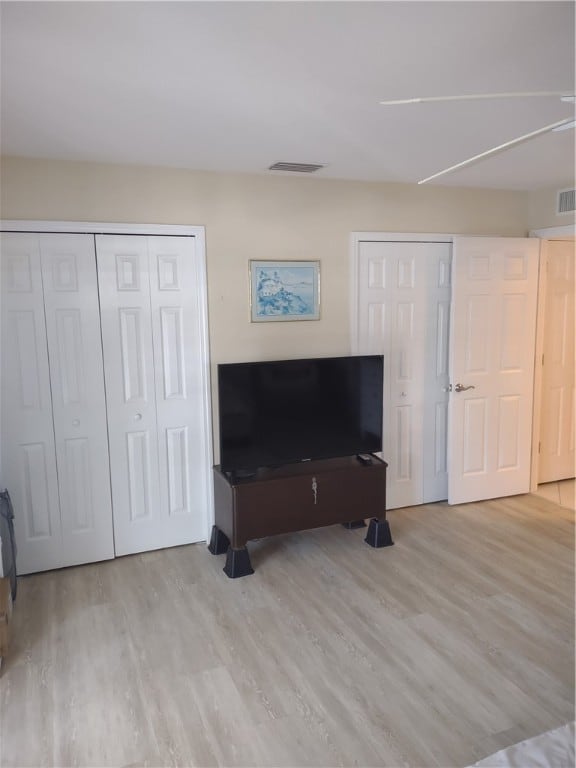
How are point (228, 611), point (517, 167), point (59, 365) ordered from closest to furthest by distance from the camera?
point (228, 611), point (59, 365), point (517, 167)

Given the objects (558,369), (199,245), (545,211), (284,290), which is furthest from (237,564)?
(545,211)

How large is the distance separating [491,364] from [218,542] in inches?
95.6

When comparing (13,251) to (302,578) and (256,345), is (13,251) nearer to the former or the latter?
(256,345)

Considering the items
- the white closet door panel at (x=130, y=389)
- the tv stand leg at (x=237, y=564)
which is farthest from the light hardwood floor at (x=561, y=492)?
the white closet door panel at (x=130, y=389)

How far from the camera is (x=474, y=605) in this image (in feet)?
10.0

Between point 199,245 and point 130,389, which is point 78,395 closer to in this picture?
point 130,389

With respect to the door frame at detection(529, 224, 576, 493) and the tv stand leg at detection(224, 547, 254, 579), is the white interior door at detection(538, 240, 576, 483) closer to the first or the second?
the door frame at detection(529, 224, 576, 493)

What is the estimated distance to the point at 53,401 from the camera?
3.39m

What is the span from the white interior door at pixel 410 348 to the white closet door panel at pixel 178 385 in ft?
3.98

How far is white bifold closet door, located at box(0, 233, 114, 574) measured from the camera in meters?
3.26

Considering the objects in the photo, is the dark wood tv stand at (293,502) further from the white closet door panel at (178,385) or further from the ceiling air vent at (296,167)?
the ceiling air vent at (296,167)

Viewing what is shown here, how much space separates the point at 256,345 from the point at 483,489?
2.17 meters

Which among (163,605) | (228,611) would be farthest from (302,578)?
(163,605)

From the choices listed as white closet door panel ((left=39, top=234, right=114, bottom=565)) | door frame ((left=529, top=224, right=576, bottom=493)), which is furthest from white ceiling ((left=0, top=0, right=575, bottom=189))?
door frame ((left=529, top=224, right=576, bottom=493))
